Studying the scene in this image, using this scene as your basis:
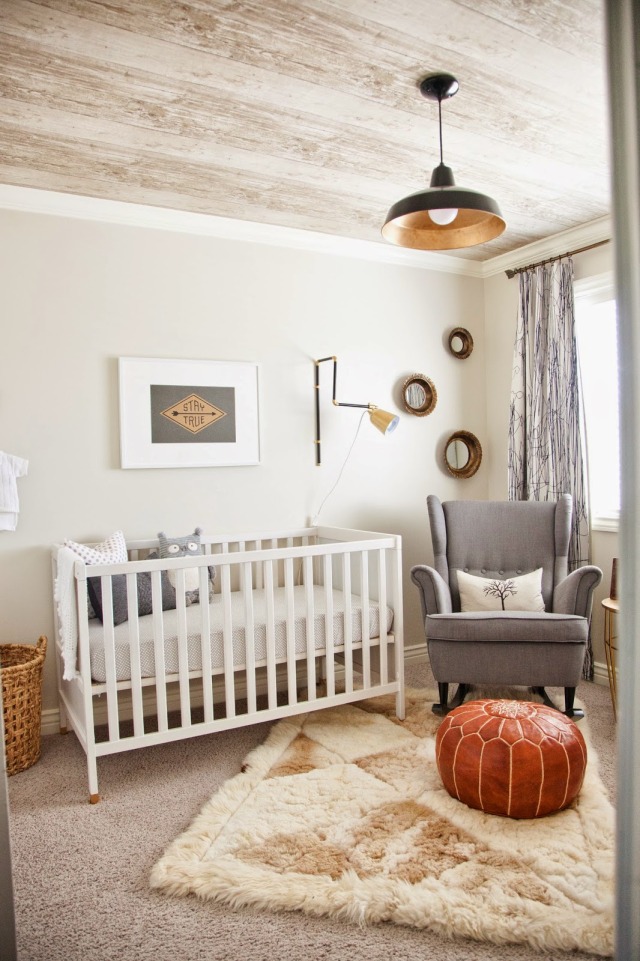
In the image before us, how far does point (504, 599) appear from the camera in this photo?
10.4 ft

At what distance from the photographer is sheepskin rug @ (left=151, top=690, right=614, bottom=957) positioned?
1.65 metres

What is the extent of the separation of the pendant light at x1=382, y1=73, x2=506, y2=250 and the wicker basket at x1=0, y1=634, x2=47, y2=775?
6.86 ft

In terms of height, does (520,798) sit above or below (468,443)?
below

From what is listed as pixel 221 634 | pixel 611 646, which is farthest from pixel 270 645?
pixel 611 646

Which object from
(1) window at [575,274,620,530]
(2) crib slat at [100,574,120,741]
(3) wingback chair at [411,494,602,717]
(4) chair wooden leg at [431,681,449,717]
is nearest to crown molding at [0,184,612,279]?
(1) window at [575,274,620,530]

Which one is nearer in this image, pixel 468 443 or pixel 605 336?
pixel 605 336

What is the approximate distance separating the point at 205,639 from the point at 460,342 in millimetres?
2500

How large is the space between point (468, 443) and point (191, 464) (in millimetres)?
1776

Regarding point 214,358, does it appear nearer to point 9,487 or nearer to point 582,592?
point 9,487

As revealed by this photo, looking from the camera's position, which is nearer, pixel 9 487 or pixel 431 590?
pixel 9 487

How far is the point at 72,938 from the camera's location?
1.63 metres

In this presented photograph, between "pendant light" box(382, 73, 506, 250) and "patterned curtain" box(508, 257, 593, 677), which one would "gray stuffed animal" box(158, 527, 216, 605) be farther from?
"patterned curtain" box(508, 257, 593, 677)

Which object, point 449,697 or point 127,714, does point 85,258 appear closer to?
point 127,714

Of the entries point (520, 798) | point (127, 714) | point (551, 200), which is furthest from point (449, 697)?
point (551, 200)
